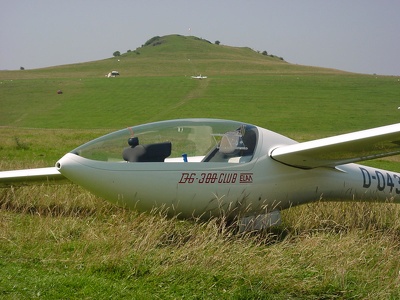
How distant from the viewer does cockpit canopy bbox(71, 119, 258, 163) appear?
7.40 meters

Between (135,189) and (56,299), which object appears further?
(135,189)

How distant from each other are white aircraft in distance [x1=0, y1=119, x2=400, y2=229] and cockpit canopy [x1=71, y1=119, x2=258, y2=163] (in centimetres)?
1

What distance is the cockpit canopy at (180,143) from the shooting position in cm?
740

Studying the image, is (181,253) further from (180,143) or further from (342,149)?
(342,149)

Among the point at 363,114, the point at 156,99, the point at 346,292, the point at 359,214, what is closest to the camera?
the point at 346,292

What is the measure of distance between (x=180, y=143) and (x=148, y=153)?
0.59m

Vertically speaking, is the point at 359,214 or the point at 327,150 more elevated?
the point at 327,150

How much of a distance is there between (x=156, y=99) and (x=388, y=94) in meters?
31.9

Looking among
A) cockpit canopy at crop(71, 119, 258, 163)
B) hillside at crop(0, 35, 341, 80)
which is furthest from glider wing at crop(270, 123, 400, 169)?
hillside at crop(0, 35, 341, 80)

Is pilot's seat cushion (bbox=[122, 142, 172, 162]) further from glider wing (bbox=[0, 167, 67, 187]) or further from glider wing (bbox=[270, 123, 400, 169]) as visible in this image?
glider wing (bbox=[0, 167, 67, 187])

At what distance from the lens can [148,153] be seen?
7496 mm

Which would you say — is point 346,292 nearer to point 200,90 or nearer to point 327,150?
point 327,150

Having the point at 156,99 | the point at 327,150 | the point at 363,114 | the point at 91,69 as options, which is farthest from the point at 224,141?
the point at 91,69

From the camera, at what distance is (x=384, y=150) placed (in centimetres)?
782
